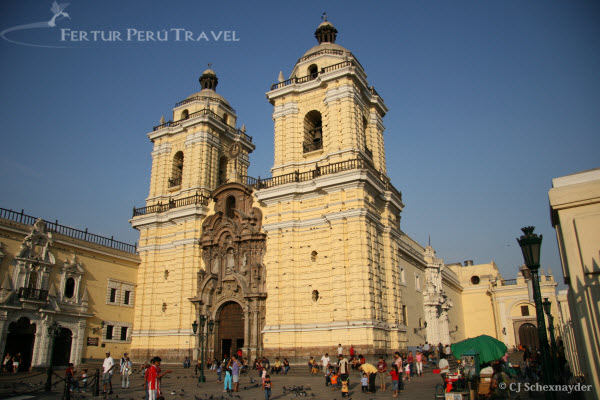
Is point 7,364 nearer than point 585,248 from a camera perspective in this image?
No

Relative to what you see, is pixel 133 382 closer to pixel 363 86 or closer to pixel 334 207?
pixel 334 207

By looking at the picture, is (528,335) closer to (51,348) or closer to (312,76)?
(312,76)

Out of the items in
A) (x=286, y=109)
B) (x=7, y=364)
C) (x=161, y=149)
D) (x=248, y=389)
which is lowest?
(x=248, y=389)

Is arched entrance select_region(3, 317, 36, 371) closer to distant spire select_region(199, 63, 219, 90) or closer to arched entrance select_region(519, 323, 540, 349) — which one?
distant spire select_region(199, 63, 219, 90)

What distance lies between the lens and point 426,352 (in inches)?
1093

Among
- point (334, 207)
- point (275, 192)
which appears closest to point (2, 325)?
point (275, 192)

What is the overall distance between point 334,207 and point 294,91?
9.01 meters

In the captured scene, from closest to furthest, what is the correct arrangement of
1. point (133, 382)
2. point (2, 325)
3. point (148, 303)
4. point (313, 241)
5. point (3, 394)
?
point (3, 394) < point (133, 382) < point (2, 325) < point (313, 241) < point (148, 303)

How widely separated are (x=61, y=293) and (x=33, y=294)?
188 cm

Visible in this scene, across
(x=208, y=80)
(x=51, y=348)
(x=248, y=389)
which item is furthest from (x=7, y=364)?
(x=208, y=80)

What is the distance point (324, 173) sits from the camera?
1022 inches

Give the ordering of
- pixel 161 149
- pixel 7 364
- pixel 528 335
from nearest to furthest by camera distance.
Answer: pixel 7 364 < pixel 161 149 < pixel 528 335

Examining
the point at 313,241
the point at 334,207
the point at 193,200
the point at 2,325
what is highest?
the point at 193,200

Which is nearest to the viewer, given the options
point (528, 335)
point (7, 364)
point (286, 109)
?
point (7, 364)
